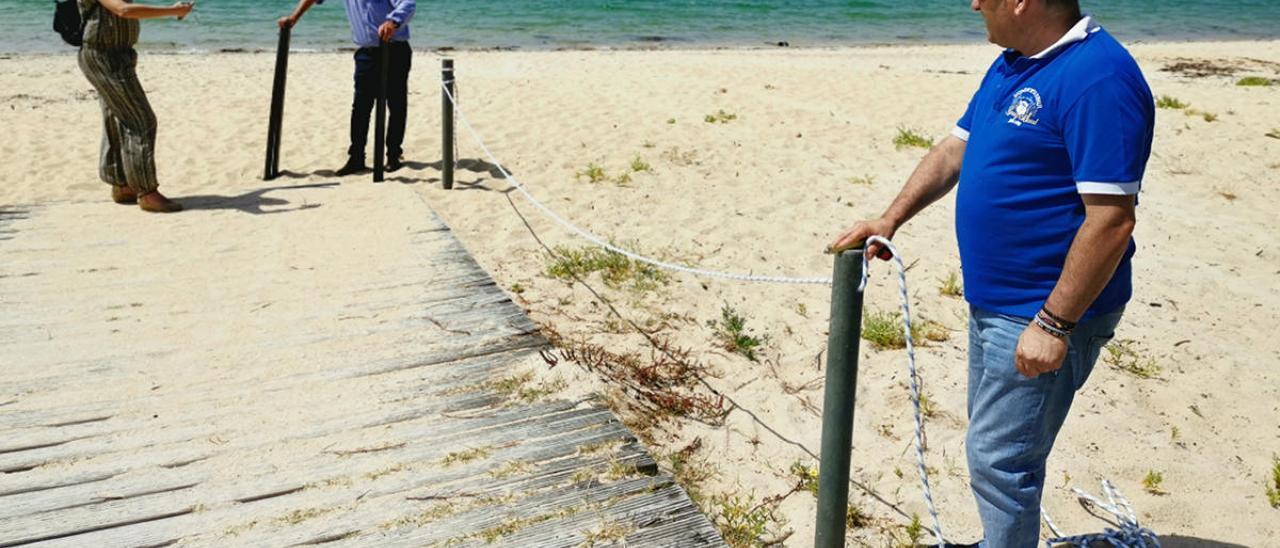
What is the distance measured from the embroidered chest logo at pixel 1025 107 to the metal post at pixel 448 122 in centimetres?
538

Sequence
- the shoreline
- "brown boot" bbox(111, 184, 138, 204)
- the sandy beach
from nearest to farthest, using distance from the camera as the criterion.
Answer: the sandy beach → "brown boot" bbox(111, 184, 138, 204) → the shoreline

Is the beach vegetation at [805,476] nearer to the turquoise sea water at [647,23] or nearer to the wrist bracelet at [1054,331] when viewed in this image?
the wrist bracelet at [1054,331]

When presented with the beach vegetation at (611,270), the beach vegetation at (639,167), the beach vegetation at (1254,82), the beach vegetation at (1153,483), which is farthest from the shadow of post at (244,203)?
the beach vegetation at (1254,82)

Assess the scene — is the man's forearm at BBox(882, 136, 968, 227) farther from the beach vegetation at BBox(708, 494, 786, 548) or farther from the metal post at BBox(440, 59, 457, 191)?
the metal post at BBox(440, 59, 457, 191)

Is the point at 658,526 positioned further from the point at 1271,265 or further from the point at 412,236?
the point at 1271,265

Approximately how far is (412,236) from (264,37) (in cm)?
1479

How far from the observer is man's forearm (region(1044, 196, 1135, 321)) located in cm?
226

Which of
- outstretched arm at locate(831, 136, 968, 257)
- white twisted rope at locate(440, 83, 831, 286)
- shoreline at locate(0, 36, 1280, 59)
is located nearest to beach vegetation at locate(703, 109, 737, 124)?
white twisted rope at locate(440, 83, 831, 286)

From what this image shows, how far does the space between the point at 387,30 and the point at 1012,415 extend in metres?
5.90

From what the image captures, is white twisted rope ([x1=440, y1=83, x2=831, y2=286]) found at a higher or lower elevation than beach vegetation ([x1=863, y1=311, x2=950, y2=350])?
higher

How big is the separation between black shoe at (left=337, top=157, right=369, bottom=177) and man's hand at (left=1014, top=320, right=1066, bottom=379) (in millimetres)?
6715

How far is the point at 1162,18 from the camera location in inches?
1078

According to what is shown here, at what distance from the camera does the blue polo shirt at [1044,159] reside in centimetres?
222

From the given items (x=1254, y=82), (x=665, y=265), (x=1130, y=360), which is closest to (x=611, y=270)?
(x=665, y=265)
